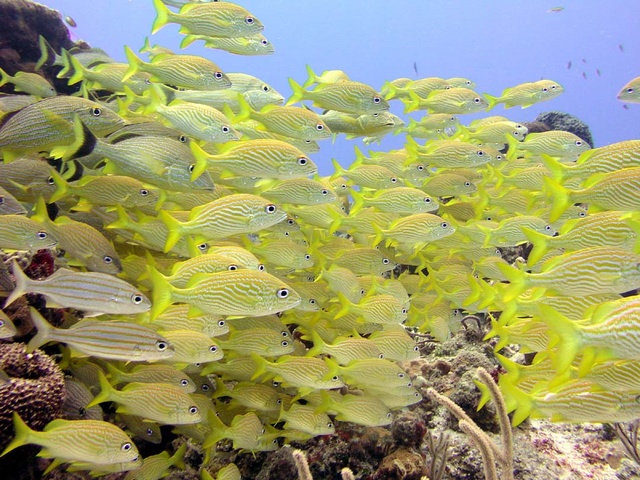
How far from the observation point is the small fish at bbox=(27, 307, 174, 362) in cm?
307

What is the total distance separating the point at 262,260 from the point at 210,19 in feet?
9.80

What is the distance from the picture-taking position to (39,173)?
4398 millimetres

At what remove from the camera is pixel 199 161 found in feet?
13.4

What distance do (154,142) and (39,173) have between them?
1.33 metres

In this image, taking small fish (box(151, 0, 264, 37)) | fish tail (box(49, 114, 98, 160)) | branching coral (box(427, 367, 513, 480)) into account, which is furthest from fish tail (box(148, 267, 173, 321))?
small fish (box(151, 0, 264, 37))

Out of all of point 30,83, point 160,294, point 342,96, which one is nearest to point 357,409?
point 160,294

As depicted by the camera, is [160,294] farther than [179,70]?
No

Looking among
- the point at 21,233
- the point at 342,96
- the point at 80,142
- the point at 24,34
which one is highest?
the point at 24,34

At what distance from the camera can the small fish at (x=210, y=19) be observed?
5.06 m

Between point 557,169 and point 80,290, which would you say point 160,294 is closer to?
point 80,290

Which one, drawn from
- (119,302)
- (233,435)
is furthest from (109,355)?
(233,435)

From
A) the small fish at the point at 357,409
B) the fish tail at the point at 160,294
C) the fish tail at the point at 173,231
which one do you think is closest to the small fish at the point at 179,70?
the fish tail at the point at 173,231

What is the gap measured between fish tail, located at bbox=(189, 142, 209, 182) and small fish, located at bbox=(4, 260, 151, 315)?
138cm

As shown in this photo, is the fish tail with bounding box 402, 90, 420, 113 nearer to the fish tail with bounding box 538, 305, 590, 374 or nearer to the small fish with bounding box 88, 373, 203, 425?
the fish tail with bounding box 538, 305, 590, 374
